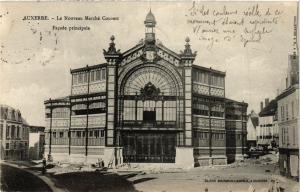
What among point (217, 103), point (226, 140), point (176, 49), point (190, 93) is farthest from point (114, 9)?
point (226, 140)

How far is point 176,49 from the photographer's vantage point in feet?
41.6

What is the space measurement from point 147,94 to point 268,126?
11.4ft

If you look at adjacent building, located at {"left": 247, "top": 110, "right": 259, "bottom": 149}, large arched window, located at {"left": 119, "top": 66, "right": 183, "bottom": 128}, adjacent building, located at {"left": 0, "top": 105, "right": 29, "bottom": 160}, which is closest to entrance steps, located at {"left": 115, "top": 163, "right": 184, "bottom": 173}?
large arched window, located at {"left": 119, "top": 66, "right": 183, "bottom": 128}

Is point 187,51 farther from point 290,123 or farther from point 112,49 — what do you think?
point 290,123

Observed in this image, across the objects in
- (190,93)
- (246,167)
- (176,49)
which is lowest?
(246,167)

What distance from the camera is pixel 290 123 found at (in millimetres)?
12398

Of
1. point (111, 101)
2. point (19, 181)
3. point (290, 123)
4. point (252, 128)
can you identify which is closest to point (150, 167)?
point (111, 101)

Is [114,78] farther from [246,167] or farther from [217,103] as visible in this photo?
[246,167]

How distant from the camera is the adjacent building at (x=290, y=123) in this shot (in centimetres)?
1218

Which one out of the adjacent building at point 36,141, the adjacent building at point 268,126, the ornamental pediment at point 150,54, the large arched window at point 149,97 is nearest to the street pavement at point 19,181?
the adjacent building at point 36,141

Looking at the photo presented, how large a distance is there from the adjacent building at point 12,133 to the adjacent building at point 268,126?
6.34 m

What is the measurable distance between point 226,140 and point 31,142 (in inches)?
218

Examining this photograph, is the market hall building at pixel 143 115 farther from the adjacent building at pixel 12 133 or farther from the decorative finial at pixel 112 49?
the adjacent building at pixel 12 133

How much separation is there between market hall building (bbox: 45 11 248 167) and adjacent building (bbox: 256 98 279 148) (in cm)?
51
